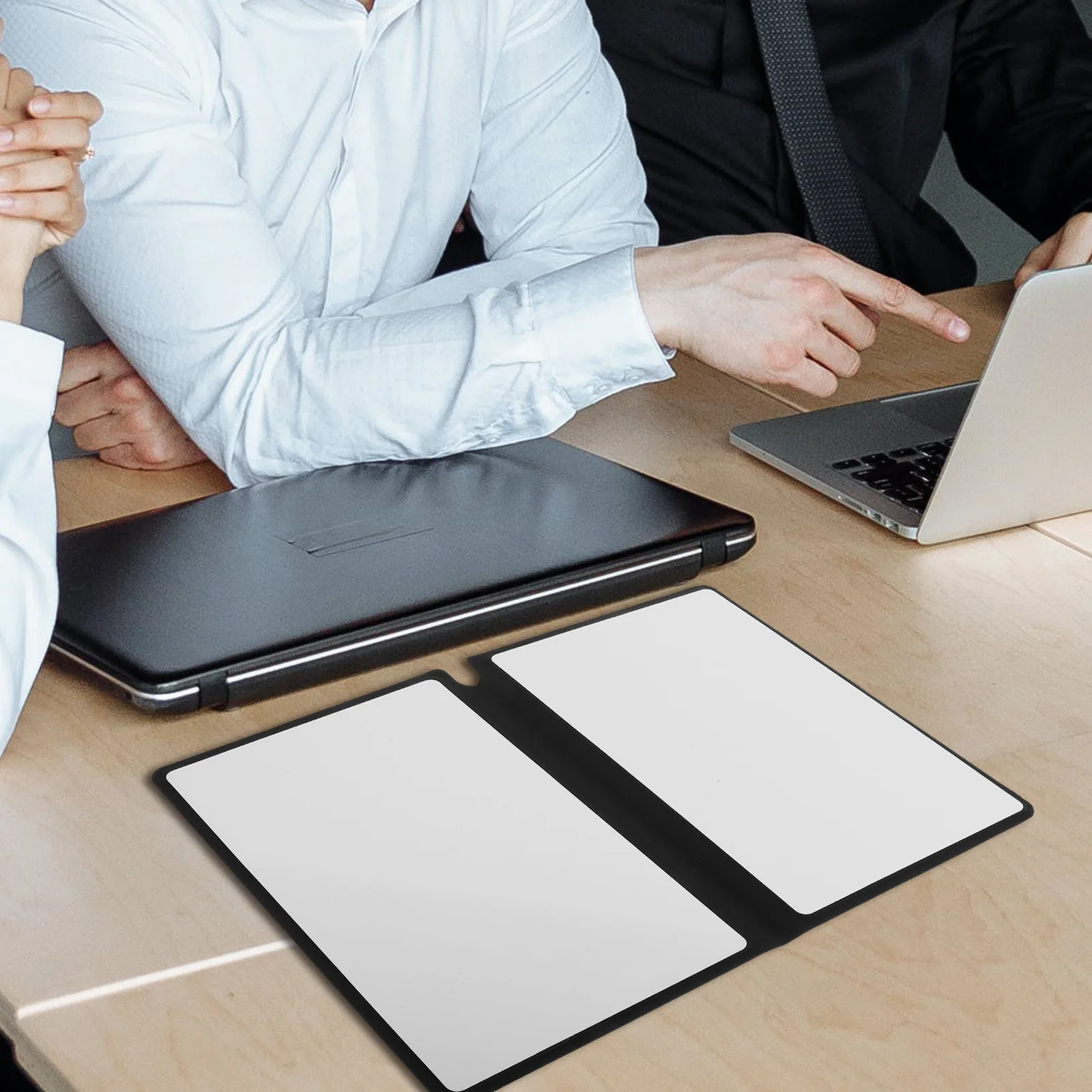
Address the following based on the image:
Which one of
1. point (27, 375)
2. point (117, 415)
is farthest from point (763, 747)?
point (117, 415)

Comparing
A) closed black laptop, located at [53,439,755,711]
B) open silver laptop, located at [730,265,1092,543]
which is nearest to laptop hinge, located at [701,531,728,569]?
closed black laptop, located at [53,439,755,711]

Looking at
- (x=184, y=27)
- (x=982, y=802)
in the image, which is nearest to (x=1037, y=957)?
(x=982, y=802)

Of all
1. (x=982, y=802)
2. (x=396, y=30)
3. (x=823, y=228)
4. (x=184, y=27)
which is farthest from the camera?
(x=823, y=228)

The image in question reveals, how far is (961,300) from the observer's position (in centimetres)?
144

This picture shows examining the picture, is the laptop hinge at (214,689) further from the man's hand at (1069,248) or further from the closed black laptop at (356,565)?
the man's hand at (1069,248)

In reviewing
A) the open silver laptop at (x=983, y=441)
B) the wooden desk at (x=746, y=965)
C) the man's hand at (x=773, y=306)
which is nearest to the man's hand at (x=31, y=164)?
the wooden desk at (x=746, y=965)

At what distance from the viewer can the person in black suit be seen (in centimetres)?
168

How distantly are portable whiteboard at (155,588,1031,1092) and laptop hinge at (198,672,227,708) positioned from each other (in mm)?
33

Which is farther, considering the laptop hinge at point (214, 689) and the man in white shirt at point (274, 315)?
the man in white shirt at point (274, 315)

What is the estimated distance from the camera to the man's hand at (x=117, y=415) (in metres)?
1.04

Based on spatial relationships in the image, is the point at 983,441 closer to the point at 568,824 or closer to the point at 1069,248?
the point at 568,824

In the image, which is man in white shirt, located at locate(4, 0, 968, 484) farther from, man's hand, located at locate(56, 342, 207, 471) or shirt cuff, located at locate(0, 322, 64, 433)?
shirt cuff, located at locate(0, 322, 64, 433)

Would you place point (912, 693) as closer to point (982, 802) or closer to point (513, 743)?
point (982, 802)

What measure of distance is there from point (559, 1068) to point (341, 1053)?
8cm
